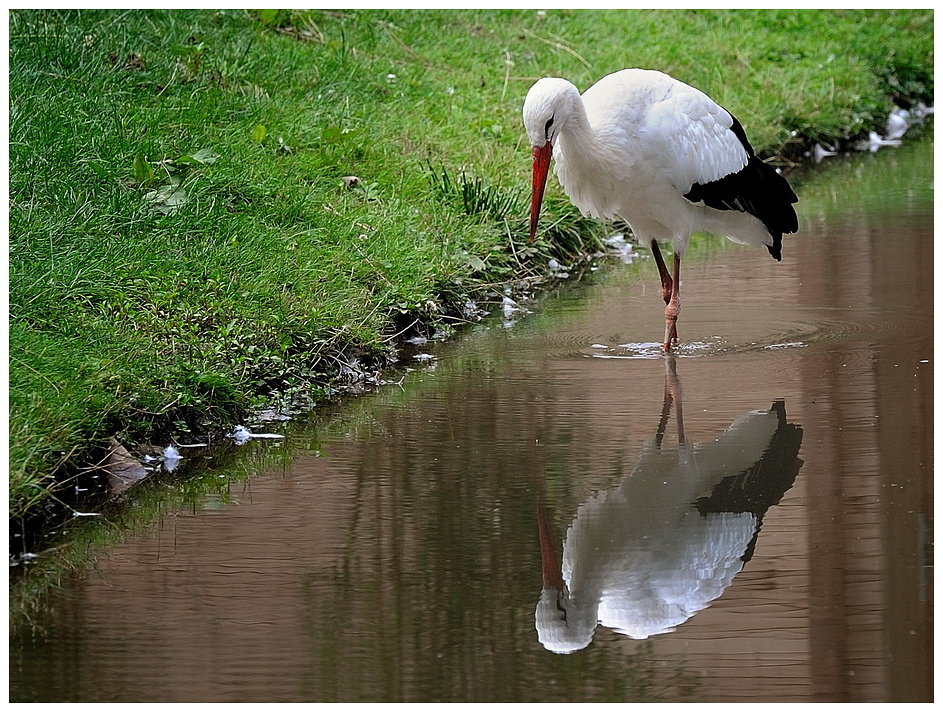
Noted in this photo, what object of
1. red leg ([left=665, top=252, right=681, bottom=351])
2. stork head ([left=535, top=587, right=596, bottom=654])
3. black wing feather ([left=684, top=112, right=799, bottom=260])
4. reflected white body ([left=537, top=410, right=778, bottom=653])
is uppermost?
black wing feather ([left=684, top=112, right=799, bottom=260])

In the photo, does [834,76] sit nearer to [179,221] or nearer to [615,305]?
[615,305]

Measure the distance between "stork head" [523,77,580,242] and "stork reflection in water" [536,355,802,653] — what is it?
144cm

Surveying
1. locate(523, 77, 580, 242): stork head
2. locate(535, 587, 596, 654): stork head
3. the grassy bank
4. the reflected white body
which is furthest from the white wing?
locate(535, 587, 596, 654): stork head

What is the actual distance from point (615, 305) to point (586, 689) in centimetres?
444

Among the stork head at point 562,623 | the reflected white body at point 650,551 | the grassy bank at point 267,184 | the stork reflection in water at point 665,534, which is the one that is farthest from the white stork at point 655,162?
the stork head at point 562,623

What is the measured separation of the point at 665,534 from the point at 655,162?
2767 mm

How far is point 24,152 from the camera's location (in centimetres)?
752

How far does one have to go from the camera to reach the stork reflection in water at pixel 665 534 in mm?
4027

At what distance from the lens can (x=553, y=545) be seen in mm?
4488

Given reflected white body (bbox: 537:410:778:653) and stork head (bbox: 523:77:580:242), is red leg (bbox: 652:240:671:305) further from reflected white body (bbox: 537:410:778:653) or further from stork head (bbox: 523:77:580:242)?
reflected white body (bbox: 537:410:778:653)

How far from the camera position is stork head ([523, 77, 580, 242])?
6.28m

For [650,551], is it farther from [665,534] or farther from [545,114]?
[545,114]

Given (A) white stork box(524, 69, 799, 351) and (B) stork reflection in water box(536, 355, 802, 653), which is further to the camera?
(A) white stork box(524, 69, 799, 351)

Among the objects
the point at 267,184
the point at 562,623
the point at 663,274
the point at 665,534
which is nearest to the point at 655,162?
the point at 663,274
